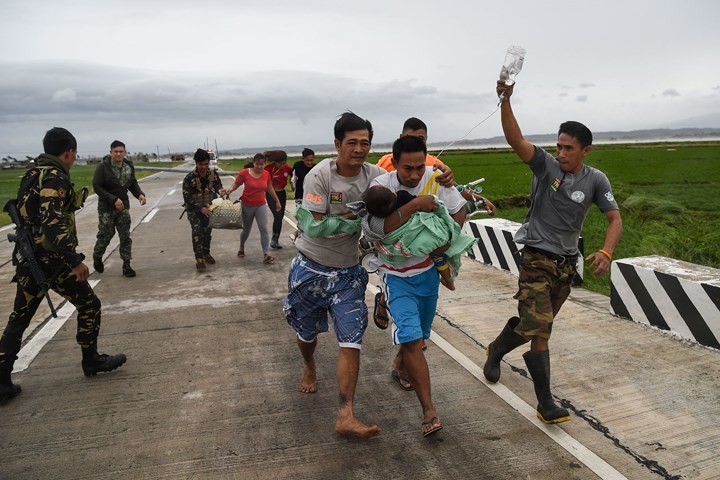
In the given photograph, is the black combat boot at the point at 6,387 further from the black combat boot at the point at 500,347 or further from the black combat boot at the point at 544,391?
the black combat boot at the point at 544,391

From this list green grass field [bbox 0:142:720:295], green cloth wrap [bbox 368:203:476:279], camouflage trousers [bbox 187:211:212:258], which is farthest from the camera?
camouflage trousers [bbox 187:211:212:258]

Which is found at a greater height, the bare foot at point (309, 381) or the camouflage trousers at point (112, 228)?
the camouflage trousers at point (112, 228)

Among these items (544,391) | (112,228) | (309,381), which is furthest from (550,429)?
(112,228)

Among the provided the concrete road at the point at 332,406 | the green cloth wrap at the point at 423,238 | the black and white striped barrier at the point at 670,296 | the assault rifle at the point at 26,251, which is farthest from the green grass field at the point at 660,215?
the assault rifle at the point at 26,251

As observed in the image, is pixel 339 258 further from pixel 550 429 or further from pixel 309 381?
pixel 550 429

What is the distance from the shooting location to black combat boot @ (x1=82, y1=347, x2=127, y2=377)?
14.5 feet

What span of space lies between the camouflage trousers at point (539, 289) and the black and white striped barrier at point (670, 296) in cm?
184

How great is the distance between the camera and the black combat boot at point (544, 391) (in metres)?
3.54

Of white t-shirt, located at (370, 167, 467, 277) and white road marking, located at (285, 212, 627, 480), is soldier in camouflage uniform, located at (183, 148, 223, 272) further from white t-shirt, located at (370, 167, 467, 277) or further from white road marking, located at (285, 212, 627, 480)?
white t-shirt, located at (370, 167, 467, 277)

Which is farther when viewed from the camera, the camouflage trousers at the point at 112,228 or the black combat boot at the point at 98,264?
the black combat boot at the point at 98,264

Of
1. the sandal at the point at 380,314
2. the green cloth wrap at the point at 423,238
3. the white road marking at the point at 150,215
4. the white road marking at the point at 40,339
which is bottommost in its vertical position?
the white road marking at the point at 150,215

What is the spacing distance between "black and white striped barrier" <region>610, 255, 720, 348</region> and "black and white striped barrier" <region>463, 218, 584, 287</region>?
4.87 feet

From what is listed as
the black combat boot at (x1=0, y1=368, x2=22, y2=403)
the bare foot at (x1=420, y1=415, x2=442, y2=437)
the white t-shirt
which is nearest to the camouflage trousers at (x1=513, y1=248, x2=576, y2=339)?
the white t-shirt

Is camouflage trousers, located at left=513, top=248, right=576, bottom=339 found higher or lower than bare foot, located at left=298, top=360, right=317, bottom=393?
higher
